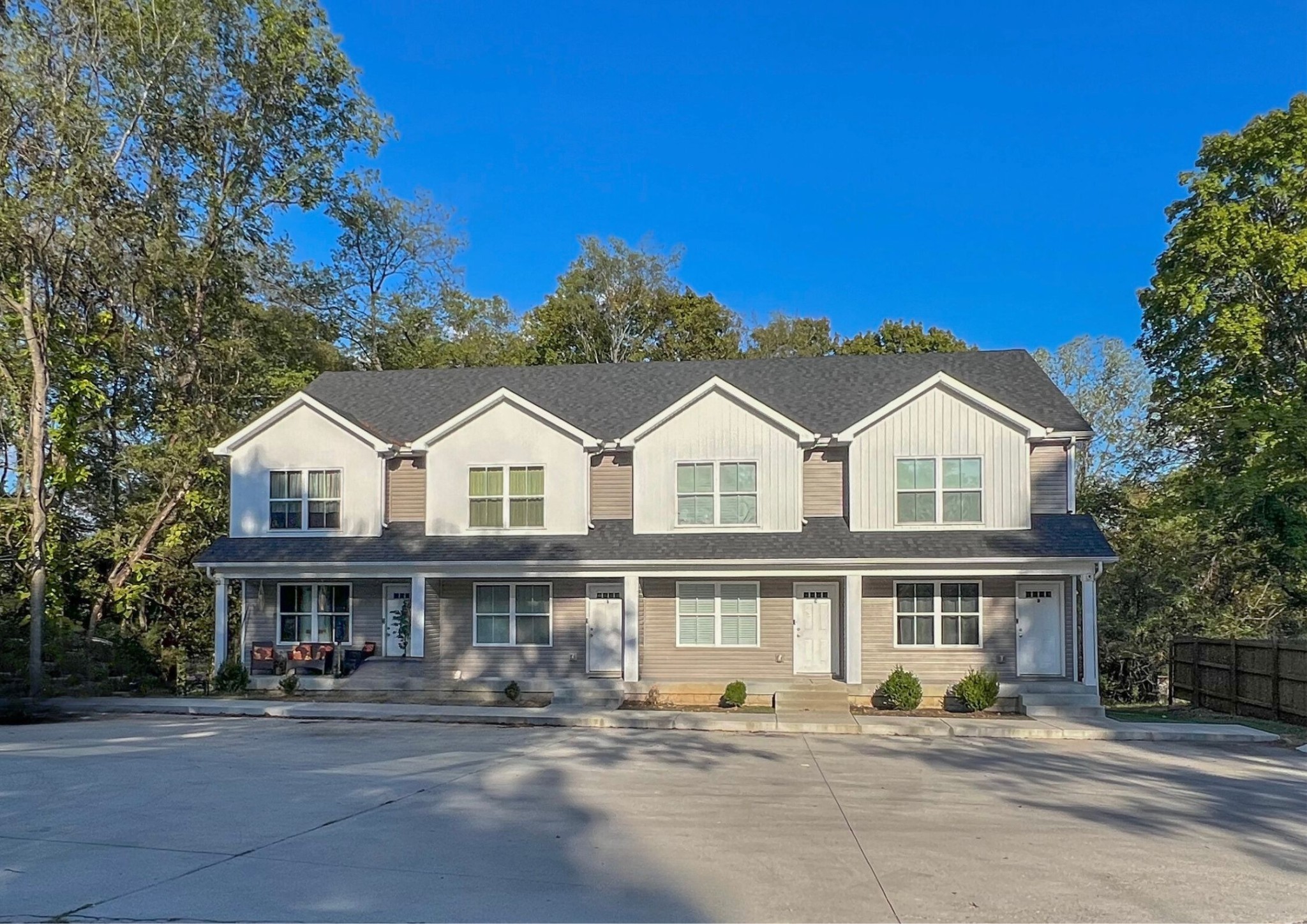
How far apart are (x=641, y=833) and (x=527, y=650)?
13124mm

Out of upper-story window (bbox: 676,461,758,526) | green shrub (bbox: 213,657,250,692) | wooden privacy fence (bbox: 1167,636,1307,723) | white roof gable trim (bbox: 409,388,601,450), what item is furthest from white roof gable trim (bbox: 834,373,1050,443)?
green shrub (bbox: 213,657,250,692)

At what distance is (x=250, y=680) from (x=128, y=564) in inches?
252

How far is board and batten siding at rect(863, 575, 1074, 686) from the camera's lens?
2027 cm

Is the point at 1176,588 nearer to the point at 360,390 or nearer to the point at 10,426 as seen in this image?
the point at 360,390

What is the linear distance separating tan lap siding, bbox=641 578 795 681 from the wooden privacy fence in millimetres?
9286

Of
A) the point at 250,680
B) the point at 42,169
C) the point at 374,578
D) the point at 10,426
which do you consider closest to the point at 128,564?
the point at 10,426

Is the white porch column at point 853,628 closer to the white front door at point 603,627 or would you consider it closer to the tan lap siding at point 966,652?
the tan lap siding at point 966,652

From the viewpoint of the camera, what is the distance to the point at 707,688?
68.1ft

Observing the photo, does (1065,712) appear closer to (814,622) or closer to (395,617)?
(814,622)

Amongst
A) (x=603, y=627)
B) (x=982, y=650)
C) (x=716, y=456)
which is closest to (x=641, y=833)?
(x=603, y=627)

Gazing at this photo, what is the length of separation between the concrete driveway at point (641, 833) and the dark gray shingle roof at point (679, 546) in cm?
513

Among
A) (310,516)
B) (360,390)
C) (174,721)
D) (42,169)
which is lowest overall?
(174,721)

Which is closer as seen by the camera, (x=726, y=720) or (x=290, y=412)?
(x=726, y=720)

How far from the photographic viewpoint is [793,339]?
46.5m
